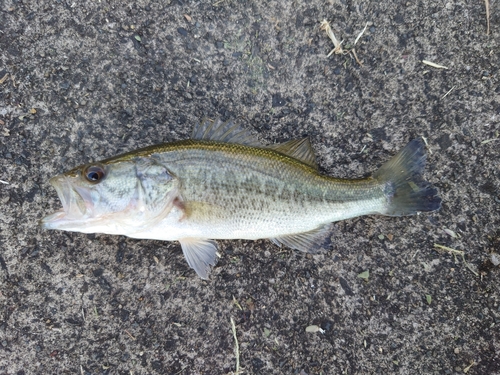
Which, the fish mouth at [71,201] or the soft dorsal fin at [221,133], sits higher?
the soft dorsal fin at [221,133]

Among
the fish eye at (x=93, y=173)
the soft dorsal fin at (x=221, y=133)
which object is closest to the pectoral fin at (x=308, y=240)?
the soft dorsal fin at (x=221, y=133)

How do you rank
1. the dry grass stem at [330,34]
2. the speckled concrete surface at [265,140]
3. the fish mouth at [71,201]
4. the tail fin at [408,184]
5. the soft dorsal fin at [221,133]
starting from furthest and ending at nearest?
the dry grass stem at [330,34] → the speckled concrete surface at [265,140] → the tail fin at [408,184] → the soft dorsal fin at [221,133] → the fish mouth at [71,201]

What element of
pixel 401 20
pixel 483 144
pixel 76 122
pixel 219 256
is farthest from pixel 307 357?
pixel 401 20

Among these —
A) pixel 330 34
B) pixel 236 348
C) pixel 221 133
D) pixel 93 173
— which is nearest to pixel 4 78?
pixel 93 173

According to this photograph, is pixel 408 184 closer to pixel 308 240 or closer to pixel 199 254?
pixel 308 240

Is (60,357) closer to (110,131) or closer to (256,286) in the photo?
(256,286)

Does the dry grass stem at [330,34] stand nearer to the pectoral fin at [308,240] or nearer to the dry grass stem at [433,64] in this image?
the dry grass stem at [433,64]

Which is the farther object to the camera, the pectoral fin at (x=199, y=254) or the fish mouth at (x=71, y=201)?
the pectoral fin at (x=199, y=254)
